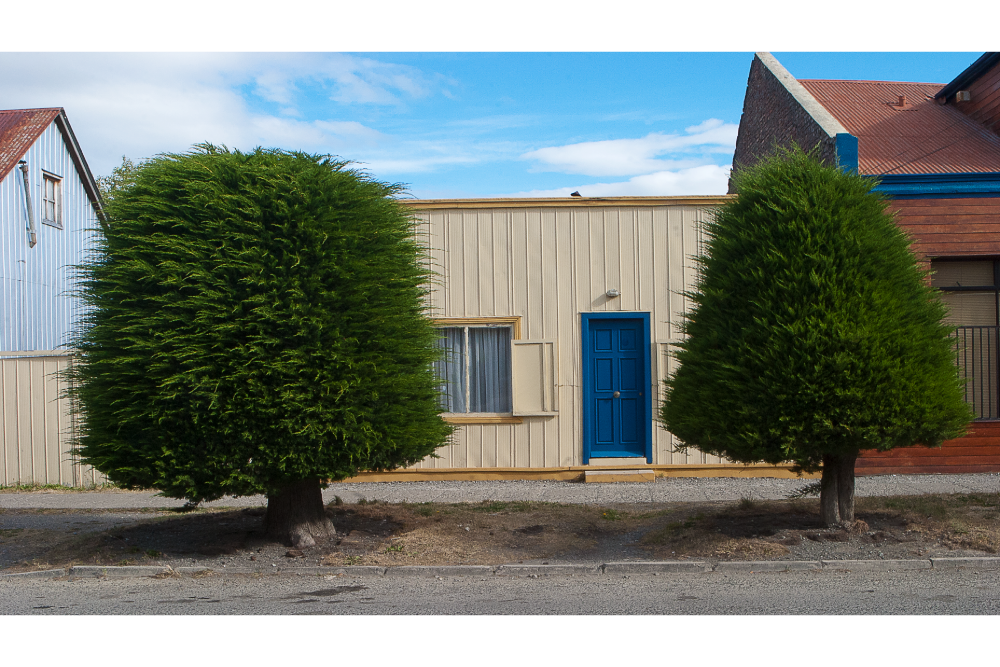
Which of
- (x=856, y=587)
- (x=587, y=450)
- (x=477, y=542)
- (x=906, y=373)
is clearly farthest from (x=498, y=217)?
(x=856, y=587)

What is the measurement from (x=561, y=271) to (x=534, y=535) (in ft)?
17.0

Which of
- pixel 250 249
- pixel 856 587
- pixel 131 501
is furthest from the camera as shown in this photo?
pixel 131 501

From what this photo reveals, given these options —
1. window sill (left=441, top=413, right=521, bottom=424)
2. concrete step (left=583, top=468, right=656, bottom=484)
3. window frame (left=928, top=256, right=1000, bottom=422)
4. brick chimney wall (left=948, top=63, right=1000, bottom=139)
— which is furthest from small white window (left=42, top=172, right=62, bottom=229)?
brick chimney wall (left=948, top=63, right=1000, bottom=139)

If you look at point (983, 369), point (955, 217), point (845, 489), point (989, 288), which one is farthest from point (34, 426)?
point (989, 288)

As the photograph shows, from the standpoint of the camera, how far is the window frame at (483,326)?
12.3 meters

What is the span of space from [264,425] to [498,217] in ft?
20.5

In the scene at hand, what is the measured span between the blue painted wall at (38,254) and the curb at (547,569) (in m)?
11.9

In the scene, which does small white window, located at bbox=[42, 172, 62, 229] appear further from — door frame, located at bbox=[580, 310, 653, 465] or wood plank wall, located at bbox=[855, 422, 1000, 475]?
wood plank wall, located at bbox=[855, 422, 1000, 475]

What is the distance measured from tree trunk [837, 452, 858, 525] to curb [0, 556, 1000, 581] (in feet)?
3.20

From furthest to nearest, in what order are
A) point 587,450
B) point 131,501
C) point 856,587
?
point 587,450, point 131,501, point 856,587

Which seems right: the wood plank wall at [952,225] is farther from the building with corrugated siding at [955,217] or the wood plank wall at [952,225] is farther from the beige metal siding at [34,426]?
the beige metal siding at [34,426]

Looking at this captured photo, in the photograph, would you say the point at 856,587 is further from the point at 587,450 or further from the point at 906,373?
the point at 587,450

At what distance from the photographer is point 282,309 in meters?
6.97

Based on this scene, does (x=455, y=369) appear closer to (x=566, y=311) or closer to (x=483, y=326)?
(x=483, y=326)
